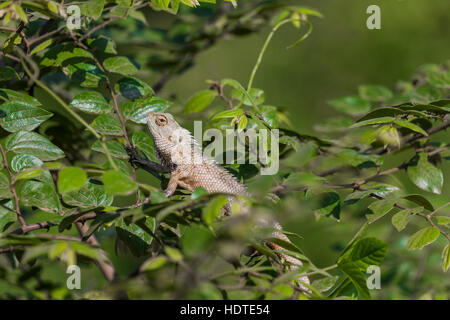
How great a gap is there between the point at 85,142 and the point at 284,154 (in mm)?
1071

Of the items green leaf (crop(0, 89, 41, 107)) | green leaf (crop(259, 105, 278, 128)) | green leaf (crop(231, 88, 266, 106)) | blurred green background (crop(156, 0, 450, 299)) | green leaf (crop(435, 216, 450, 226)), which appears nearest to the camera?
green leaf (crop(435, 216, 450, 226))

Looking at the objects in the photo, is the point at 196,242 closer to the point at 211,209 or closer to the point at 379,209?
the point at 211,209

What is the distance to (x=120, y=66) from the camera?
231 centimetres

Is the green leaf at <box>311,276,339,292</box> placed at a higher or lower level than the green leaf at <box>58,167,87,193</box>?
lower

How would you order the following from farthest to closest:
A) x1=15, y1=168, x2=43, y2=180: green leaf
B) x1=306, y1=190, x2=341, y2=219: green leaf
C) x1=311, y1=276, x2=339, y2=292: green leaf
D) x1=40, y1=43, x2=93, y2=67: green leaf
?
x1=40, y1=43, x2=93, y2=67: green leaf < x1=306, y1=190, x2=341, y2=219: green leaf < x1=311, y1=276, x2=339, y2=292: green leaf < x1=15, y1=168, x2=43, y2=180: green leaf

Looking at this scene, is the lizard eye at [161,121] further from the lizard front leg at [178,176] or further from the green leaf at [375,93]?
the green leaf at [375,93]

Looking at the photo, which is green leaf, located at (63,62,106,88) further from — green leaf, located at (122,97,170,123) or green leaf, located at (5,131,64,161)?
green leaf, located at (5,131,64,161)

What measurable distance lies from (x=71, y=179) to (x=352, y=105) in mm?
2086

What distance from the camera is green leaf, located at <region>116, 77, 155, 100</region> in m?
2.31

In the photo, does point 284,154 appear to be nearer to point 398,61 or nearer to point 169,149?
point 169,149

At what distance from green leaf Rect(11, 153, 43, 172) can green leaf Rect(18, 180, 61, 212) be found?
0.19 ft

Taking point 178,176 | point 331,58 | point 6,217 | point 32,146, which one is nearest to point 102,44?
point 32,146

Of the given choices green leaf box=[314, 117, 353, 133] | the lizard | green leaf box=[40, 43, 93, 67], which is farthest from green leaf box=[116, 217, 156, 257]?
green leaf box=[314, 117, 353, 133]

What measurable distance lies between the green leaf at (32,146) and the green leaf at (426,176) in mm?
1574
